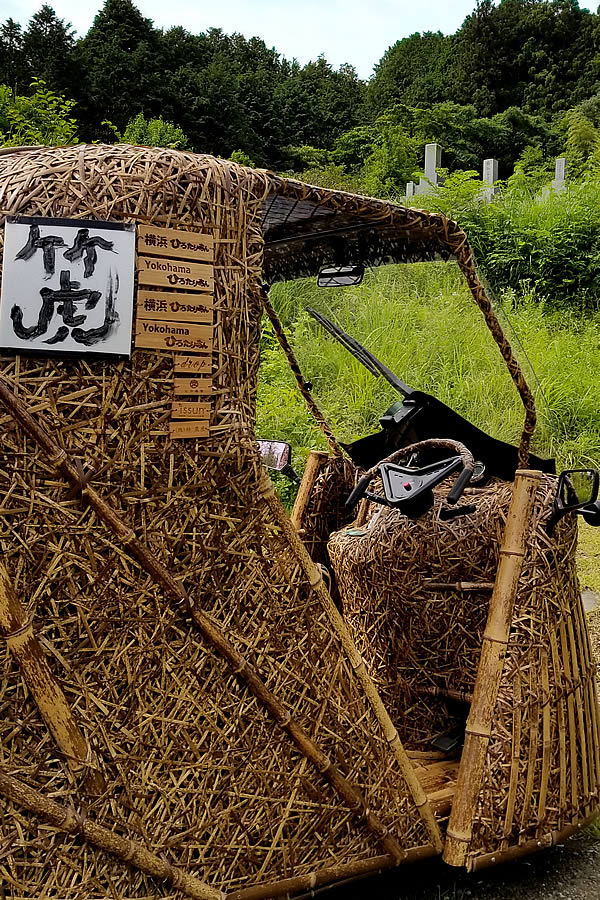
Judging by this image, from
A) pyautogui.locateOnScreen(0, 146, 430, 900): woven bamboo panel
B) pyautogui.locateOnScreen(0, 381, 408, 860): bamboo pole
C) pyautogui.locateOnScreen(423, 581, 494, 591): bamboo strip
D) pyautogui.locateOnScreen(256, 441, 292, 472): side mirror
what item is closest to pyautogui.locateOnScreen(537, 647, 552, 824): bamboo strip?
pyautogui.locateOnScreen(423, 581, 494, 591): bamboo strip

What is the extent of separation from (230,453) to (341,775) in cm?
90

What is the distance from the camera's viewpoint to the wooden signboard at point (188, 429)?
6.31 feet

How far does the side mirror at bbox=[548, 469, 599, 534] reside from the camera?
2844 mm

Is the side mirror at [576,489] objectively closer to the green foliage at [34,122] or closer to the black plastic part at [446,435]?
the black plastic part at [446,435]

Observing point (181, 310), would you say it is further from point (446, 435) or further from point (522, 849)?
point (522, 849)

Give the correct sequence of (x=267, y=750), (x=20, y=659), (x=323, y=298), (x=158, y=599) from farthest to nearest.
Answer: (x=323, y=298) < (x=267, y=750) < (x=158, y=599) < (x=20, y=659)

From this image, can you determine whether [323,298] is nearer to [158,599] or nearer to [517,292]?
[158,599]

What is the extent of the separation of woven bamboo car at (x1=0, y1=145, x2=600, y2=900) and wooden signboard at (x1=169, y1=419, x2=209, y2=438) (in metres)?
0.02

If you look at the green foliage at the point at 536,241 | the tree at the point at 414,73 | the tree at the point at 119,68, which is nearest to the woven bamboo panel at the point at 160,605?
the green foliage at the point at 536,241

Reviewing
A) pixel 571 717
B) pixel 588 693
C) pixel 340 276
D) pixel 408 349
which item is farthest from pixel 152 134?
pixel 571 717

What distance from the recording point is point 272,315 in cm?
329

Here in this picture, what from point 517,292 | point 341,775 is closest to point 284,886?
point 341,775

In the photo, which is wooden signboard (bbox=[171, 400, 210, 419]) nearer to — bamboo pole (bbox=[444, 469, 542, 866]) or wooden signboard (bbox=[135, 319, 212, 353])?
wooden signboard (bbox=[135, 319, 212, 353])

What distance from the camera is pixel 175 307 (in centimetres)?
192
